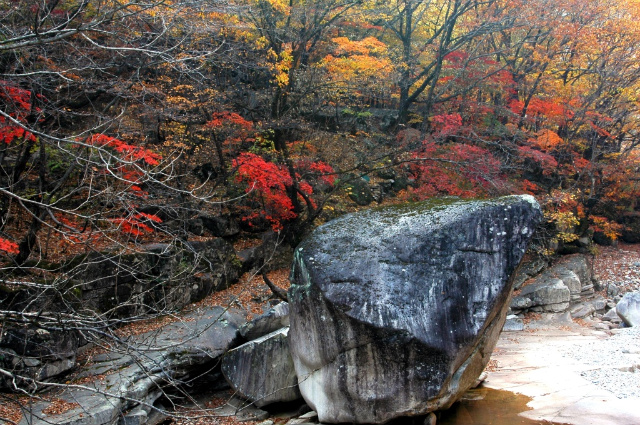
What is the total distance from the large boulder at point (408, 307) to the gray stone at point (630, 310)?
8.26 meters

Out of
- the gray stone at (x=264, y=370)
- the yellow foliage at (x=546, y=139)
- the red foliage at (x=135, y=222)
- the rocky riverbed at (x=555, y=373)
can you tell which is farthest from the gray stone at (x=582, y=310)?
the red foliage at (x=135, y=222)

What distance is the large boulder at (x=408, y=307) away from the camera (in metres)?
7.11

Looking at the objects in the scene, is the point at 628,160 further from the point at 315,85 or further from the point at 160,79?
the point at 160,79

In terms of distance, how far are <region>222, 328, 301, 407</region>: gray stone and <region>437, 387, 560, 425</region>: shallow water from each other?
2.82m

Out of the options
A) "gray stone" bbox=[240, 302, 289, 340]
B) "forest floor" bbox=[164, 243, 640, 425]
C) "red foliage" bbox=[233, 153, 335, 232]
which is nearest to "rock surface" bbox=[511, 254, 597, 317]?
"forest floor" bbox=[164, 243, 640, 425]

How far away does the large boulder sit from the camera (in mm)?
7109

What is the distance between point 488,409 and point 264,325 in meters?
4.73

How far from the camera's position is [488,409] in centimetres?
803

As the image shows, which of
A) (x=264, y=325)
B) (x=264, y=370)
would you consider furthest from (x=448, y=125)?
(x=264, y=370)

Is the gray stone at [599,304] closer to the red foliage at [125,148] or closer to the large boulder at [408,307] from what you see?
the large boulder at [408,307]

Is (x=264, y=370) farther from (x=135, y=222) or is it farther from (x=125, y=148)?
(x=125, y=148)

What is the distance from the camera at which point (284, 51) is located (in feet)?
44.2

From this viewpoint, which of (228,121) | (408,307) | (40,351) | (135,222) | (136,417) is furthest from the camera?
(228,121)

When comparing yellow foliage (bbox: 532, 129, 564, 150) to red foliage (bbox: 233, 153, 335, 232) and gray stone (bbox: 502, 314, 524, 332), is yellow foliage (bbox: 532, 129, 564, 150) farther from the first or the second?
red foliage (bbox: 233, 153, 335, 232)
